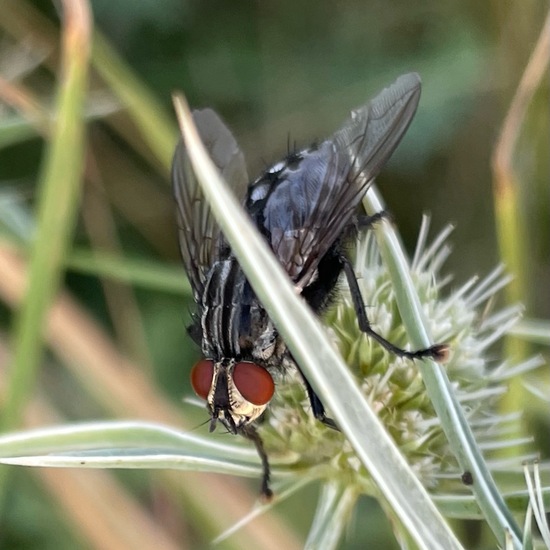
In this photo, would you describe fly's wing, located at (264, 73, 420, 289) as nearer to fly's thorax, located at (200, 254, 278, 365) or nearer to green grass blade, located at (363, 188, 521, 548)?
fly's thorax, located at (200, 254, 278, 365)

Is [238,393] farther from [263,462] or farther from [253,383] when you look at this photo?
[263,462]

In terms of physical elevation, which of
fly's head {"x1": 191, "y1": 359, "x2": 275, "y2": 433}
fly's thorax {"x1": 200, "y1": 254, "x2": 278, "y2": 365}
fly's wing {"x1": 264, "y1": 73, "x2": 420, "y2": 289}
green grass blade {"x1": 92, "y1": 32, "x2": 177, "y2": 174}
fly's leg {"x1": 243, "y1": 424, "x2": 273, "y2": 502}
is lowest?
fly's leg {"x1": 243, "y1": 424, "x2": 273, "y2": 502}

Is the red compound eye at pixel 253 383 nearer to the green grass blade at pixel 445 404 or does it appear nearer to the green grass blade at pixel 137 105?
the green grass blade at pixel 445 404

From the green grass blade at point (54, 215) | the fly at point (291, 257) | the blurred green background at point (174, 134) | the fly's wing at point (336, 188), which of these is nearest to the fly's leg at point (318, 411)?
the fly at point (291, 257)

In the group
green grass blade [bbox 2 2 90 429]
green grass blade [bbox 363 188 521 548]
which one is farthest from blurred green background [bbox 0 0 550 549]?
green grass blade [bbox 363 188 521 548]

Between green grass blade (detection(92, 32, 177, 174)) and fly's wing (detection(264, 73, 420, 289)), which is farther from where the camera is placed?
green grass blade (detection(92, 32, 177, 174))

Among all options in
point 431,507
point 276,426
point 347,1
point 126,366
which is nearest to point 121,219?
point 126,366

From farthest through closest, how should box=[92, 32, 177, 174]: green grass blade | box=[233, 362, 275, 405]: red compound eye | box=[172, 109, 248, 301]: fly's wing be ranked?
box=[92, 32, 177, 174]: green grass blade → box=[172, 109, 248, 301]: fly's wing → box=[233, 362, 275, 405]: red compound eye
